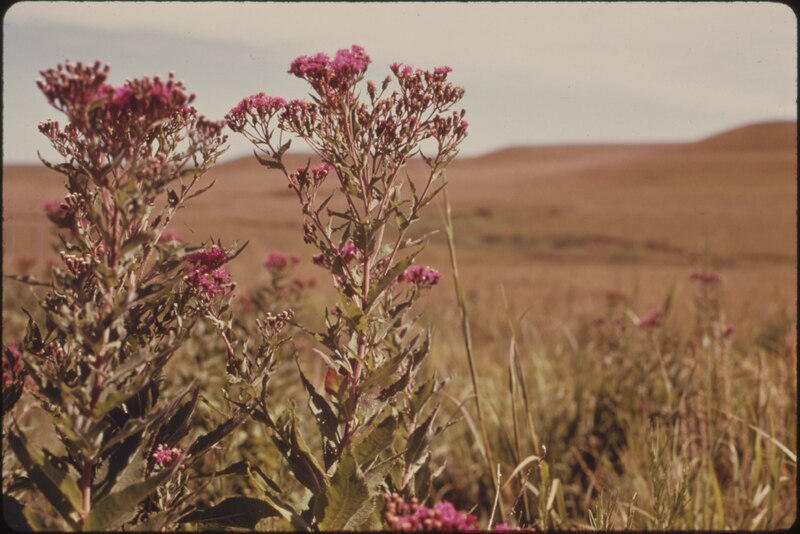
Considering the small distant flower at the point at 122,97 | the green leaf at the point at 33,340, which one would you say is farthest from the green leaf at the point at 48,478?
the small distant flower at the point at 122,97

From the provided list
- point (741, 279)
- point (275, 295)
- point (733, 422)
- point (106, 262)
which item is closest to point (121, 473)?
point (106, 262)

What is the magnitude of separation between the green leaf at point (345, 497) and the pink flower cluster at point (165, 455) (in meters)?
0.50

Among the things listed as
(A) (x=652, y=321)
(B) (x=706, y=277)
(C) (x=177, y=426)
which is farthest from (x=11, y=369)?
(B) (x=706, y=277)

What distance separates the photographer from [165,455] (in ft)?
6.36

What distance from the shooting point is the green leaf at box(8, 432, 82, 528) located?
1587mm

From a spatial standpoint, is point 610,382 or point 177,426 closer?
point 177,426

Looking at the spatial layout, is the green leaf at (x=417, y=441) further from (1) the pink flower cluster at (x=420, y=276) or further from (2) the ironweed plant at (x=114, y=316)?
(1) the pink flower cluster at (x=420, y=276)

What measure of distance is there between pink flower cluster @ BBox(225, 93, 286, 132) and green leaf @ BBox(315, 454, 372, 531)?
1.23m

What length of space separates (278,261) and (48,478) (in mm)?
2916

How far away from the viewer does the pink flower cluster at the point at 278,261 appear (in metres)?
4.45

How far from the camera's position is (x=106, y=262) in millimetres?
1712

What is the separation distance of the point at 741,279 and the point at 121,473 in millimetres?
15951

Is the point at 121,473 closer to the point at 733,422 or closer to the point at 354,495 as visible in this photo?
the point at 354,495

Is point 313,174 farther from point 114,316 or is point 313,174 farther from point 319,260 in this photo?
point 114,316
